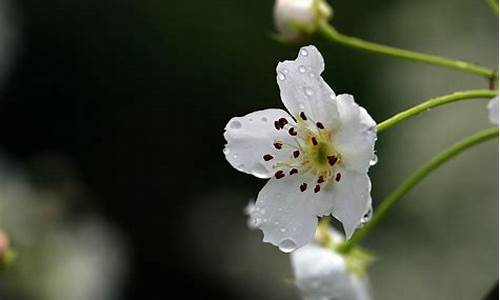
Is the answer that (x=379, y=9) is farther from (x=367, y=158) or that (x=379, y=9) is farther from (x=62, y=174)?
(x=367, y=158)

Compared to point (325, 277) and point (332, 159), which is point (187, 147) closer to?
point (325, 277)

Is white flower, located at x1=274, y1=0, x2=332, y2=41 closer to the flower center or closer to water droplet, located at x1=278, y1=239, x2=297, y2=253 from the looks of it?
the flower center

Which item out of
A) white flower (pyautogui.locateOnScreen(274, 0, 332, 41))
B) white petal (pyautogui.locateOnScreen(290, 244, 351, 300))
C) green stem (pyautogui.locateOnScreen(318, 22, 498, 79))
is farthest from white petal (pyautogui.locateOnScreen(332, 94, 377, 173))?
white flower (pyautogui.locateOnScreen(274, 0, 332, 41))

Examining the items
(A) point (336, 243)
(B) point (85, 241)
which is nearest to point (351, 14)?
(B) point (85, 241)

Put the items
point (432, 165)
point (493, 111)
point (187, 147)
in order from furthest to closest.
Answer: point (187, 147), point (432, 165), point (493, 111)

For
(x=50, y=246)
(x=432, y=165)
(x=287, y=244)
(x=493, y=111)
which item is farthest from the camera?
(x=50, y=246)

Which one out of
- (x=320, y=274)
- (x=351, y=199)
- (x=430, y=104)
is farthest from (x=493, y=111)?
(x=320, y=274)
